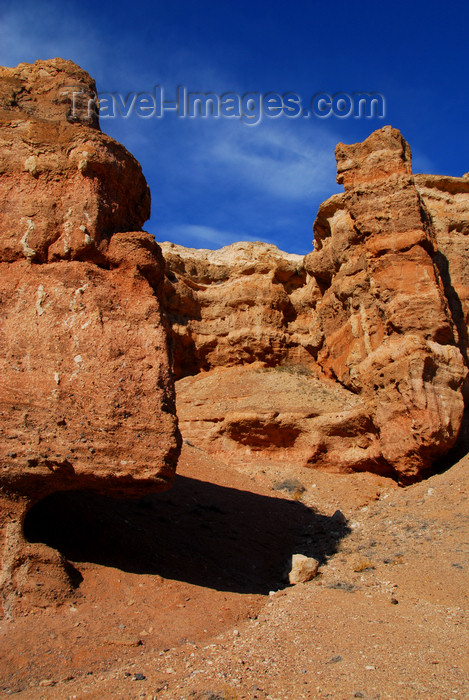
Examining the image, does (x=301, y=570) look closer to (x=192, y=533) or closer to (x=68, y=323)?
(x=192, y=533)

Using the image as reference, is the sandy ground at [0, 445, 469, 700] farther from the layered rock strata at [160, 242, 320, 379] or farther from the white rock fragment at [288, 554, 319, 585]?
the layered rock strata at [160, 242, 320, 379]

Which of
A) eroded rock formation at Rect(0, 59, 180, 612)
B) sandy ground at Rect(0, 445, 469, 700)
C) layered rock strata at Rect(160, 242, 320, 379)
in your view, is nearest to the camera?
sandy ground at Rect(0, 445, 469, 700)

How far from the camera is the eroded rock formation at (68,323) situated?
555 cm

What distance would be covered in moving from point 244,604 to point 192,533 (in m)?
2.21

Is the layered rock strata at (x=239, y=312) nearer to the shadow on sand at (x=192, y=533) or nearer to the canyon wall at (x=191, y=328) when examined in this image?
the canyon wall at (x=191, y=328)

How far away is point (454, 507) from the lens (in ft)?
29.4

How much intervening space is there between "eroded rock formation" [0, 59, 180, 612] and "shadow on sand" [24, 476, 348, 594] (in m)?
0.98

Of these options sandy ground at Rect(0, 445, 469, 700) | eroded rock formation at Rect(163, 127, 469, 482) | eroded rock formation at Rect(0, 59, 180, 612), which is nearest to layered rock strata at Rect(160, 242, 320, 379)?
eroded rock formation at Rect(163, 127, 469, 482)

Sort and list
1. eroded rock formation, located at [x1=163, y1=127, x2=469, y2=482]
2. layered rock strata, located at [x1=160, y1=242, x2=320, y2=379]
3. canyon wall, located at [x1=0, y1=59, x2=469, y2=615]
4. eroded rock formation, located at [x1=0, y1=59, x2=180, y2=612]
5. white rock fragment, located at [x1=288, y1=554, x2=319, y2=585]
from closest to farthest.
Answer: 1. eroded rock formation, located at [x1=0, y1=59, x2=180, y2=612]
2. canyon wall, located at [x1=0, y1=59, x2=469, y2=615]
3. white rock fragment, located at [x1=288, y1=554, x2=319, y2=585]
4. eroded rock formation, located at [x1=163, y1=127, x2=469, y2=482]
5. layered rock strata, located at [x1=160, y1=242, x2=320, y2=379]

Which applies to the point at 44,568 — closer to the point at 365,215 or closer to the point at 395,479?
the point at 395,479

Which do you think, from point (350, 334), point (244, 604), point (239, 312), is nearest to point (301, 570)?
point (244, 604)

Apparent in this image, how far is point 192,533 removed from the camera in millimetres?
8523

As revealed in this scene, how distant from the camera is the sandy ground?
4.34m

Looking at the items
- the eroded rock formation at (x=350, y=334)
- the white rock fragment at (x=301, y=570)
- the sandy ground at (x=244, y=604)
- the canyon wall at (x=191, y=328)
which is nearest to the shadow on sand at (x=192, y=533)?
the sandy ground at (x=244, y=604)
